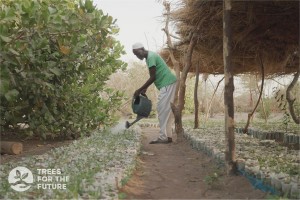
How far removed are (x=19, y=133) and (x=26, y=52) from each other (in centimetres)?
378

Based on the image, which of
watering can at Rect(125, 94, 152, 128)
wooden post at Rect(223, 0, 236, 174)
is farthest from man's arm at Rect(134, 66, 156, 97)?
wooden post at Rect(223, 0, 236, 174)

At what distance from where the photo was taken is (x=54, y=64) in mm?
6496

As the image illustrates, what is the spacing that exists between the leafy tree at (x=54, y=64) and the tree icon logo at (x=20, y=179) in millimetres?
916

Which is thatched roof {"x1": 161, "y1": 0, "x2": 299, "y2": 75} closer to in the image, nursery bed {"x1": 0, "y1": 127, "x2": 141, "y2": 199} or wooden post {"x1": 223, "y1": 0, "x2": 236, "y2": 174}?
wooden post {"x1": 223, "y1": 0, "x2": 236, "y2": 174}

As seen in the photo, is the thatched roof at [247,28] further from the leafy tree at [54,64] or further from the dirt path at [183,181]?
the dirt path at [183,181]

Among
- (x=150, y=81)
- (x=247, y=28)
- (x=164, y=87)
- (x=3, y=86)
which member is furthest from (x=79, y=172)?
(x=247, y=28)

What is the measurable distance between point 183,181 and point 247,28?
3.10 m

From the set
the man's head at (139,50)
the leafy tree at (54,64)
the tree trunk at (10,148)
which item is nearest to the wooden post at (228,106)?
the leafy tree at (54,64)

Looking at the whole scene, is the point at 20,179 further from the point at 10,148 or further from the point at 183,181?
the point at 10,148

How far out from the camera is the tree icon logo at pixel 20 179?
11.9 ft

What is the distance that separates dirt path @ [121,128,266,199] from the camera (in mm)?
4062

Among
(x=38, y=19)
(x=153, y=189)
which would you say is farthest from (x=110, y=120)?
(x=153, y=189)

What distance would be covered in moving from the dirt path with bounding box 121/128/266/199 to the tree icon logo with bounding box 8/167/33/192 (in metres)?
0.93

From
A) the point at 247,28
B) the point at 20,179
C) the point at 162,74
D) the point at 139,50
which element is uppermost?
the point at 247,28
